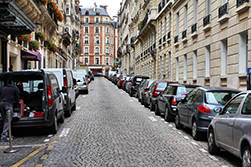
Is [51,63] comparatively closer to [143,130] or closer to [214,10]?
[214,10]

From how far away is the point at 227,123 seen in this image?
6.58 metres

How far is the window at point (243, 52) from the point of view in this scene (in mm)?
15914

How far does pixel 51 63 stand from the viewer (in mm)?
41688

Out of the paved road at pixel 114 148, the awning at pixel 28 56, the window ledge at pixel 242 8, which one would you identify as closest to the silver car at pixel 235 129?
the paved road at pixel 114 148

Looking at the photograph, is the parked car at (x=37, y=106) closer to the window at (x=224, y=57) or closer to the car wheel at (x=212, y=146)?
the car wheel at (x=212, y=146)

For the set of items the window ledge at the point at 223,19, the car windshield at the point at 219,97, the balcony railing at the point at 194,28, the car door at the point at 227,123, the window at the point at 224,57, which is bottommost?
the car door at the point at 227,123

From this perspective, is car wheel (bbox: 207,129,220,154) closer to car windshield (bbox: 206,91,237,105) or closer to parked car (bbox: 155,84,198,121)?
car windshield (bbox: 206,91,237,105)

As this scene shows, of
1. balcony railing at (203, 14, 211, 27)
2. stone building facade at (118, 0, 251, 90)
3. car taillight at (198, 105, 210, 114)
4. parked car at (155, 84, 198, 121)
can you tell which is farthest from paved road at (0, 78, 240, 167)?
balcony railing at (203, 14, 211, 27)

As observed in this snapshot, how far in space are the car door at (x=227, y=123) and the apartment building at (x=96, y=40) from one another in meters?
108

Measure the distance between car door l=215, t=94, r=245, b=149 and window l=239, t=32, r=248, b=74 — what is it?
30.7ft

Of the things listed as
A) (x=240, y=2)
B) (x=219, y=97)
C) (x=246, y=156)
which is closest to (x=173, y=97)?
(x=219, y=97)

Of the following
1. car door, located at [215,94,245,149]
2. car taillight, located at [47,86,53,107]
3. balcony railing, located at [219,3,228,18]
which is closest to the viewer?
car door, located at [215,94,245,149]

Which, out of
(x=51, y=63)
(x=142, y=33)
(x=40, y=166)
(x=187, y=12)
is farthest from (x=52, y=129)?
(x=142, y=33)

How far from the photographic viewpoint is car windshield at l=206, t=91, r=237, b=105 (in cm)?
913
